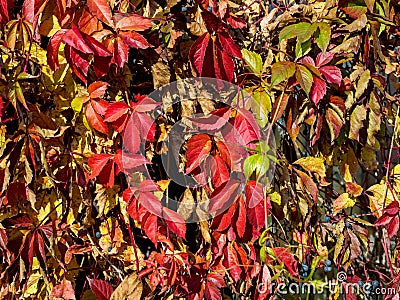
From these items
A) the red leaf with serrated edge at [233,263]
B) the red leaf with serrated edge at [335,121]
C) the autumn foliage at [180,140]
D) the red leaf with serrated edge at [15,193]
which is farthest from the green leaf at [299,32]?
the red leaf with serrated edge at [15,193]

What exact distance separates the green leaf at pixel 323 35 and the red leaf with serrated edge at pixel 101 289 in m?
0.74

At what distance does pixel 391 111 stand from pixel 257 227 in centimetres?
49

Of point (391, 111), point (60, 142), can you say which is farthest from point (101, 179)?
point (391, 111)

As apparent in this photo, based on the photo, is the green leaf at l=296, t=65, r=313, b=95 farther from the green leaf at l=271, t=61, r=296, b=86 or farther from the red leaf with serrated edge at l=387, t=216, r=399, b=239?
the red leaf with serrated edge at l=387, t=216, r=399, b=239

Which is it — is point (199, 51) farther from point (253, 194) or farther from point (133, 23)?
point (253, 194)

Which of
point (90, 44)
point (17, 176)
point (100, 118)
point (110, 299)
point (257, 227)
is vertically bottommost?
point (110, 299)

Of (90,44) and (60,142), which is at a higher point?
(90,44)

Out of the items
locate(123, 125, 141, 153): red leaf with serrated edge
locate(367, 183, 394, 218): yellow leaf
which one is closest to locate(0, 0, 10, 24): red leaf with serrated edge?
locate(123, 125, 141, 153): red leaf with serrated edge

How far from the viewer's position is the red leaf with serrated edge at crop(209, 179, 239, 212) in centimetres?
128

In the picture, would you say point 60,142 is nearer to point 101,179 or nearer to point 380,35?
point 101,179

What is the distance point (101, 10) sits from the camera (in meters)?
1.20

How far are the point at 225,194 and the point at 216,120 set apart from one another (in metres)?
0.17

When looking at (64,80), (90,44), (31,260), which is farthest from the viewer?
(64,80)

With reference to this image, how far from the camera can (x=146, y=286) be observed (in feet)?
4.48
